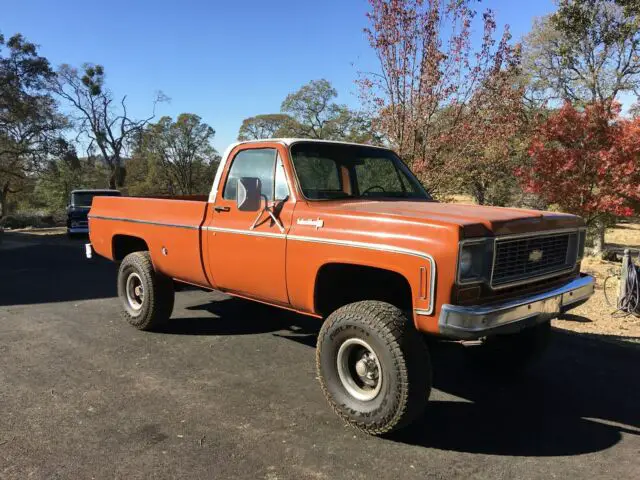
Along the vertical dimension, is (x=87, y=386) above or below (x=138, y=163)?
below

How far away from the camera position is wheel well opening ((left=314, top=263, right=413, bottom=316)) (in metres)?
3.66

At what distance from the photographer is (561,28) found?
15742 mm

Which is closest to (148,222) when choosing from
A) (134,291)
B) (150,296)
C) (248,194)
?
(150,296)

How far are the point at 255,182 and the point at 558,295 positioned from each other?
7.80 feet

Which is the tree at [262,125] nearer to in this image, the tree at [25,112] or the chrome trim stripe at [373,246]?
the tree at [25,112]

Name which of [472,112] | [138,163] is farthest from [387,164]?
[138,163]

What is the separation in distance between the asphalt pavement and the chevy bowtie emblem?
1134 mm

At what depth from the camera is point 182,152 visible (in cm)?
4141

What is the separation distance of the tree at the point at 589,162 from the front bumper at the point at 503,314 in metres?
8.52

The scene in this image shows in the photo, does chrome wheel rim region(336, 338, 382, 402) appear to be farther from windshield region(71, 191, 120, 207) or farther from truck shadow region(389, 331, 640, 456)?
windshield region(71, 191, 120, 207)

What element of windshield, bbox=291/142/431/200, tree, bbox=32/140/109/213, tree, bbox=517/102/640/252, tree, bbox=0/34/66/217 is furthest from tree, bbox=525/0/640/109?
tree, bbox=32/140/109/213

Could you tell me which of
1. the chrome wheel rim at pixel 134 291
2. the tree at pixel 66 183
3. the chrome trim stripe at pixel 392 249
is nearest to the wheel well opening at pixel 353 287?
the chrome trim stripe at pixel 392 249

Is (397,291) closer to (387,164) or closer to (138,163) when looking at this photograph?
(387,164)

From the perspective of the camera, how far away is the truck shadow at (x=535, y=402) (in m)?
3.23
